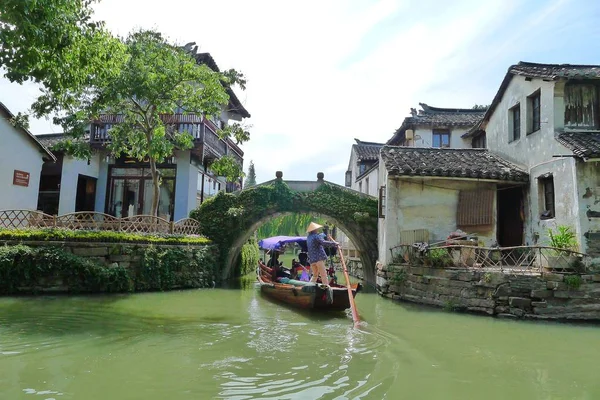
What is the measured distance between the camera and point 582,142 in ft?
32.2

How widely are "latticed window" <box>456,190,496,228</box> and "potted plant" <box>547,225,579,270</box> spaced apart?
2.42 metres

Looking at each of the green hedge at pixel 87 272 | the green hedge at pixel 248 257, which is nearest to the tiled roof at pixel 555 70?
the green hedge at pixel 87 272

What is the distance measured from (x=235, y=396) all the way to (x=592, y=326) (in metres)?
7.65

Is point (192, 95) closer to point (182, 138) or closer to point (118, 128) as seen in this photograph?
point (182, 138)

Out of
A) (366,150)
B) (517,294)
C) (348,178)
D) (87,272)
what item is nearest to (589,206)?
(517,294)

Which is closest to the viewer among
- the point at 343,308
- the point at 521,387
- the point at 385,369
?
the point at 521,387

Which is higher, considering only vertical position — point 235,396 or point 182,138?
point 182,138

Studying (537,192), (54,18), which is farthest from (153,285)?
(537,192)

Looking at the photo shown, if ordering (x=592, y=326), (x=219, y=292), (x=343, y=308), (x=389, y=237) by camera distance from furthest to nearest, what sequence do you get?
(x=219, y=292)
(x=389, y=237)
(x=343, y=308)
(x=592, y=326)

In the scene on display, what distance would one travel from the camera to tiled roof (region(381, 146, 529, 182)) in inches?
470

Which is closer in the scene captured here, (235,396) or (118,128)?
(235,396)

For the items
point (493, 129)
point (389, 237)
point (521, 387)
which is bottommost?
point (521, 387)

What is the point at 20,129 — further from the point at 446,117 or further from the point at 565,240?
the point at 446,117

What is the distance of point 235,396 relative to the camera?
434 centimetres
